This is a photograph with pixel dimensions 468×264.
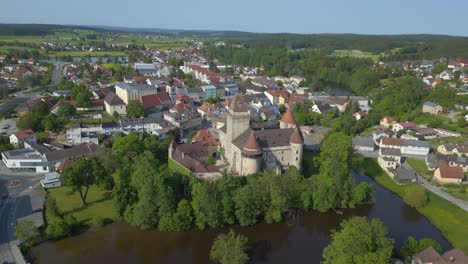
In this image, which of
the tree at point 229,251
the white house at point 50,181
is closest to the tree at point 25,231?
the white house at point 50,181

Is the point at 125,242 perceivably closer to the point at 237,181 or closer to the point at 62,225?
the point at 62,225

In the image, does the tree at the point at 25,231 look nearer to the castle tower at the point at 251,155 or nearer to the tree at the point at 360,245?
the castle tower at the point at 251,155

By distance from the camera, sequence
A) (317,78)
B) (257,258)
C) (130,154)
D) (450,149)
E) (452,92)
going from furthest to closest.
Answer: (317,78)
(452,92)
(450,149)
(130,154)
(257,258)

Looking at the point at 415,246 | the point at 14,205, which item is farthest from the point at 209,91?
the point at 415,246

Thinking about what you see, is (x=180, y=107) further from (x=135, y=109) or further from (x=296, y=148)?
(x=296, y=148)

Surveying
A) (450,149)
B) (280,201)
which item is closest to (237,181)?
(280,201)

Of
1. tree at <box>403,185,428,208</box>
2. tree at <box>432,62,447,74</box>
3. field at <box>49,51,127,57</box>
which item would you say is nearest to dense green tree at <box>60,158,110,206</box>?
tree at <box>403,185,428,208</box>

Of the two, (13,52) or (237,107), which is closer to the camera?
(237,107)

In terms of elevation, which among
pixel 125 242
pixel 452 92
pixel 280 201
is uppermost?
pixel 452 92
